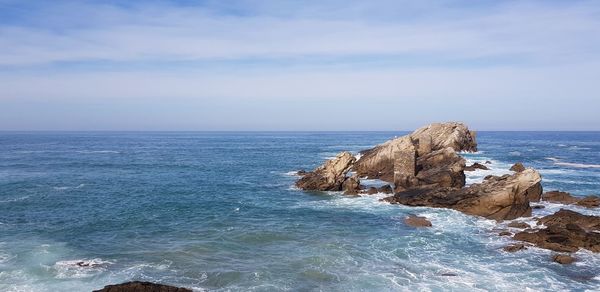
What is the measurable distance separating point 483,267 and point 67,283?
2542 cm

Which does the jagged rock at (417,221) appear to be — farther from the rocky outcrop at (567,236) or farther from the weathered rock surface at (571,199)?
the weathered rock surface at (571,199)

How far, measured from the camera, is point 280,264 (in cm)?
3092

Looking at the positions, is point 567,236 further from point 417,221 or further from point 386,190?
point 386,190

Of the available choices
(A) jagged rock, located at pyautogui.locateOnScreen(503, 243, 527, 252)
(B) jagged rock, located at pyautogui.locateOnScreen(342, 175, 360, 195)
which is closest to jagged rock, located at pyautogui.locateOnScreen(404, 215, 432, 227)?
(A) jagged rock, located at pyautogui.locateOnScreen(503, 243, 527, 252)

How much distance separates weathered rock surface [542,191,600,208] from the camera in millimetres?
47625

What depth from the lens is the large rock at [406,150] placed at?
198 feet

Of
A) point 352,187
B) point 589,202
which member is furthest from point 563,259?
point 352,187

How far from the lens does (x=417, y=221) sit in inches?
1650

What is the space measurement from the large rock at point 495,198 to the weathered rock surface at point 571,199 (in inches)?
108

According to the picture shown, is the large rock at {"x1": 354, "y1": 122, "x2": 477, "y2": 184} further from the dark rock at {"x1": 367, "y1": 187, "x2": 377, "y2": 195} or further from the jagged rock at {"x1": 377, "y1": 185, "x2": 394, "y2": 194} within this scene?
the dark rock at {"x1": 367, "y1": 187, "x2": 377, "y2": 195}

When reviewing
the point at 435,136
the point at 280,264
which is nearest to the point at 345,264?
the point at 280,264

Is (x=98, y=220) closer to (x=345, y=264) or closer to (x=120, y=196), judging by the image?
(x=120, y=196)

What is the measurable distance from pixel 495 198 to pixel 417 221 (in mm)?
8473

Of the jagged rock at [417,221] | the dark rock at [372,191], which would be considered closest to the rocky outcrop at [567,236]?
the jagged rock at [417,221]
